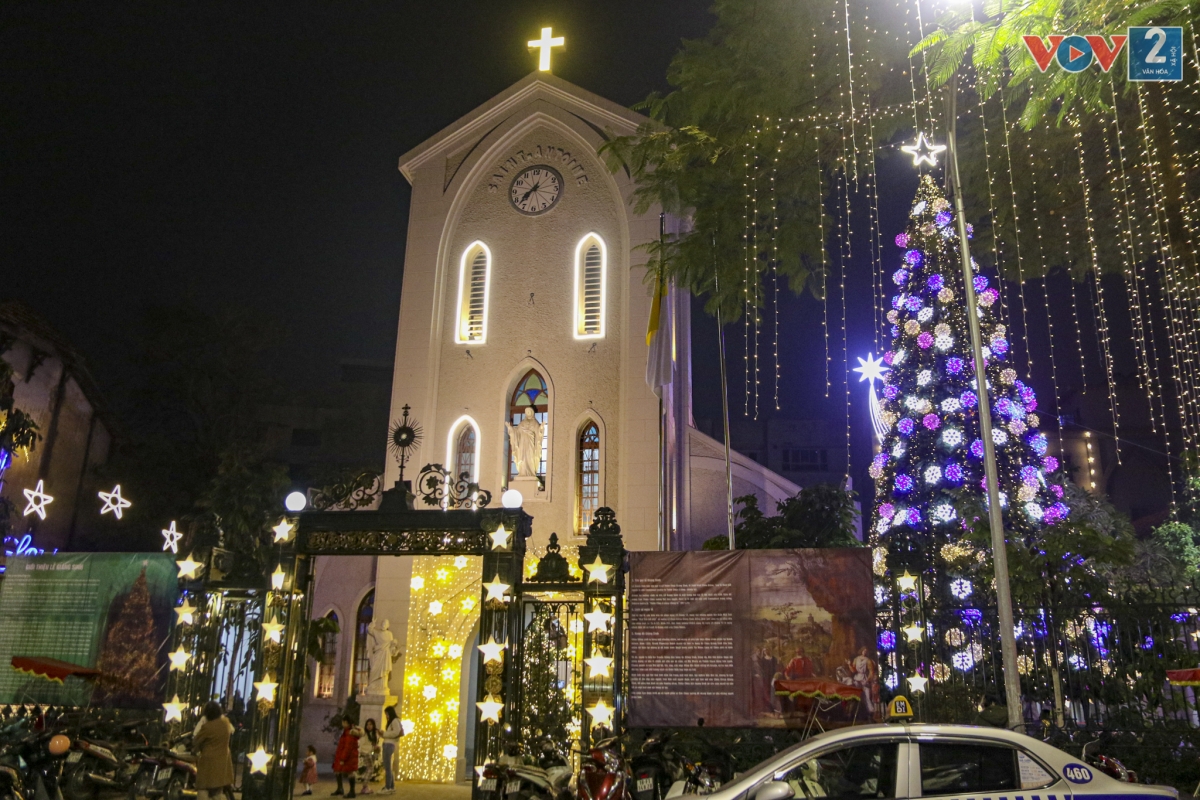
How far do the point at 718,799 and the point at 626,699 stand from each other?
17.7ft

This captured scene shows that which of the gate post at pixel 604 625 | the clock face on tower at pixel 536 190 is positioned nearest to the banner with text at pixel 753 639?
the gate post at pixel 604 625

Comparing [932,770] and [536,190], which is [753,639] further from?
[536,190]

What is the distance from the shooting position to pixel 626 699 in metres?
11.5

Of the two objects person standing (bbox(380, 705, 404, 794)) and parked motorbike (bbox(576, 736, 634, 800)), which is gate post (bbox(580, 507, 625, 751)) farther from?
person standing (bbox(380, 705, 404, 794))

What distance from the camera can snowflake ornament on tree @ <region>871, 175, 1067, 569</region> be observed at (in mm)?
14781

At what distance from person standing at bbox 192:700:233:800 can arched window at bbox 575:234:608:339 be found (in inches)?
444

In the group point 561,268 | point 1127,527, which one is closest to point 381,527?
point 561,268

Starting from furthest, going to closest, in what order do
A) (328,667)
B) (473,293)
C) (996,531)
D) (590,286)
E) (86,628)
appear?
(328,667), (473,293), (590,286), (86,628), (996,531)

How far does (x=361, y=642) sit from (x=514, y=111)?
12.9 metres

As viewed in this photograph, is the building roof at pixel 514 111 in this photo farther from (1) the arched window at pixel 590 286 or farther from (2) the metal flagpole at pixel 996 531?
(2) the metal flagpole at pixel 996 531

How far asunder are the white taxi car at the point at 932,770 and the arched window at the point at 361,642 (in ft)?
50.5

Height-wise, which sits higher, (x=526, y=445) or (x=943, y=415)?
(x=526, y=445)

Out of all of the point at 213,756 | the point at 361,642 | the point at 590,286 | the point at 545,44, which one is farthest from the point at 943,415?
the point at 361,642

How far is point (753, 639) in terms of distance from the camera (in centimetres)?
1162
